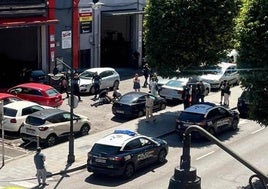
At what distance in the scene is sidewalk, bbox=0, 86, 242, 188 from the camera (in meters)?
22.5

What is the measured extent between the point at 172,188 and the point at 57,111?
2053 centimetres

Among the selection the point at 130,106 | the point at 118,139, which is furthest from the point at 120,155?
the point at 130,106

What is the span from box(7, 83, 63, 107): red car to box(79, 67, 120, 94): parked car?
4385 mm

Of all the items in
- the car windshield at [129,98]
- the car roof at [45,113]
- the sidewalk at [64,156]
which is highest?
the car roof at [45,113]

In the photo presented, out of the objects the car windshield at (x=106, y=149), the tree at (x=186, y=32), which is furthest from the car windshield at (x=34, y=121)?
the tree at (x=186, y=32)

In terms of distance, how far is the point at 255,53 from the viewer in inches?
755

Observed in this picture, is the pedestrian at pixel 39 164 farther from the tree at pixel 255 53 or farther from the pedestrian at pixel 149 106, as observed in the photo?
the pedestrian at pixel 149 106

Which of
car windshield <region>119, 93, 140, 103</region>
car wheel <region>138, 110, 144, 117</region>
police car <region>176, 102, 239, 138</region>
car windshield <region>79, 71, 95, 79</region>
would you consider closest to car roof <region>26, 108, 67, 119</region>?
car windshield <region>119, 93, 140, 103</region>

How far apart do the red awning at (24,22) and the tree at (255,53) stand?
19.0 m

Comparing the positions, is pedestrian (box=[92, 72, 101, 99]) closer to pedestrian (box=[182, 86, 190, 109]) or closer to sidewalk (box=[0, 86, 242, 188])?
sidewalk (box=[0, 86, 242, 188])

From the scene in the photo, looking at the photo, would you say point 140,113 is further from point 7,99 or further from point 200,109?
point 7,99

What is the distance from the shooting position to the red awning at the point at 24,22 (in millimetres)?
35031

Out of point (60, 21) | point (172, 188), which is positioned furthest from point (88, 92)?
point (172, 188)

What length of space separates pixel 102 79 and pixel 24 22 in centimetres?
625
